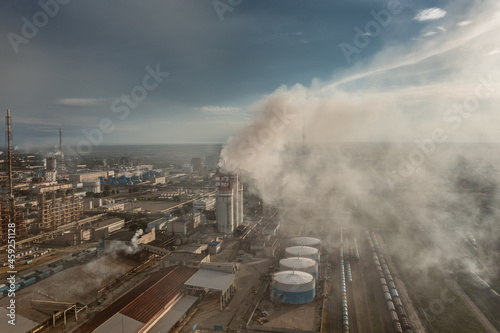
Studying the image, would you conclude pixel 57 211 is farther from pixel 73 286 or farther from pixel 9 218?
pixel 73 286

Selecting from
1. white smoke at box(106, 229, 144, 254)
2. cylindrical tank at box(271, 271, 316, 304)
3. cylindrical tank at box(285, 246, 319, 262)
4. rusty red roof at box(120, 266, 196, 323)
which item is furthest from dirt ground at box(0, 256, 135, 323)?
cylindrical tank at box(285, 246, 319, 262)

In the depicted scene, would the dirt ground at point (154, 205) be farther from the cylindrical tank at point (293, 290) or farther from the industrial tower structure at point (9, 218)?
the cylindrical tank at point (293, 290)

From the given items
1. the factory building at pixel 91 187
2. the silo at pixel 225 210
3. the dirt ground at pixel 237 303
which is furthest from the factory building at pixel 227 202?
the factory building at pixel 91 187

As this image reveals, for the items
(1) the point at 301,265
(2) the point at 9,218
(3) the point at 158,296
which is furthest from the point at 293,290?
(2) the point at 9,218

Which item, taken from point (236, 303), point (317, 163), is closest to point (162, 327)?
point (236, 303)

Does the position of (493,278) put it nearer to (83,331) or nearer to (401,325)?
(401,325)

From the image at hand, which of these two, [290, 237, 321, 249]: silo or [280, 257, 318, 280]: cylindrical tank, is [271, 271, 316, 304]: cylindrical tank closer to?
[280, 257, 318, 280]: cylindrical tank

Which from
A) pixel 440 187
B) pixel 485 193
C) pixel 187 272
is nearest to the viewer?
pixel 187 272
